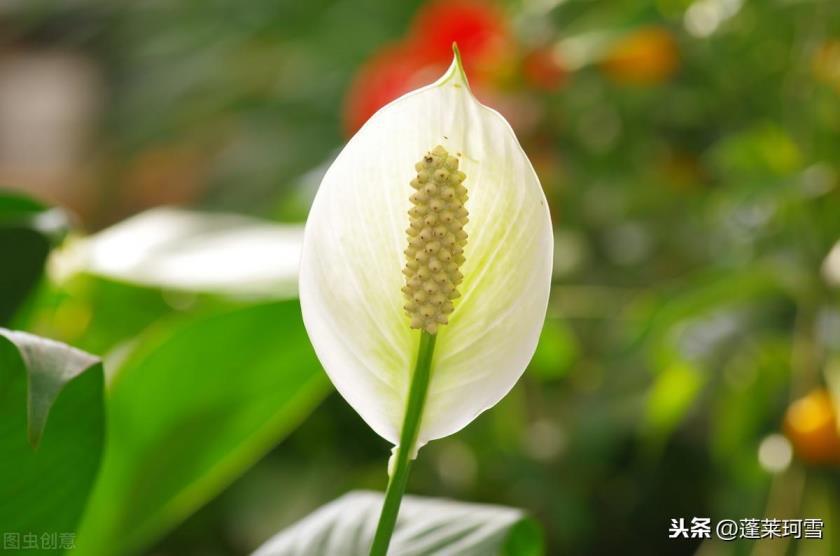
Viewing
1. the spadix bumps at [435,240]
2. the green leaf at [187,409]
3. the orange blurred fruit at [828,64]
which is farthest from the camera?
the orange blurred fruit at [828,64]

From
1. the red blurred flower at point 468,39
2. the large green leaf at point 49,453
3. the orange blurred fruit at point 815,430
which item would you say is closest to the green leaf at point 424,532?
the large green leaf at point 49,453

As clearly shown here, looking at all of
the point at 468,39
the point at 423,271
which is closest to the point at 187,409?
the point at 423,271

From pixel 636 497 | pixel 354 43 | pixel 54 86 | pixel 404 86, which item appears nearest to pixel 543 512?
pixel 636 497

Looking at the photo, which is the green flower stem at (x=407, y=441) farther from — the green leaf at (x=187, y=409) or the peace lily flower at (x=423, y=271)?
the green leaf at (x=187, y=409)

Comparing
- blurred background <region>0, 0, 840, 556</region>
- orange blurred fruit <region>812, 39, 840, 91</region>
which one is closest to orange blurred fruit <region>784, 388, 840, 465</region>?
blurred background <region>0, 0, 840, 556</region>

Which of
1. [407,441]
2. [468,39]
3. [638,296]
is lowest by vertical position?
[407,441]

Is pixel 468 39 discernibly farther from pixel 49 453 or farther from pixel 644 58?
pixel 49 453

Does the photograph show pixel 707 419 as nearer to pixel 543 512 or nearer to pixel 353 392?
pixel 543 512
